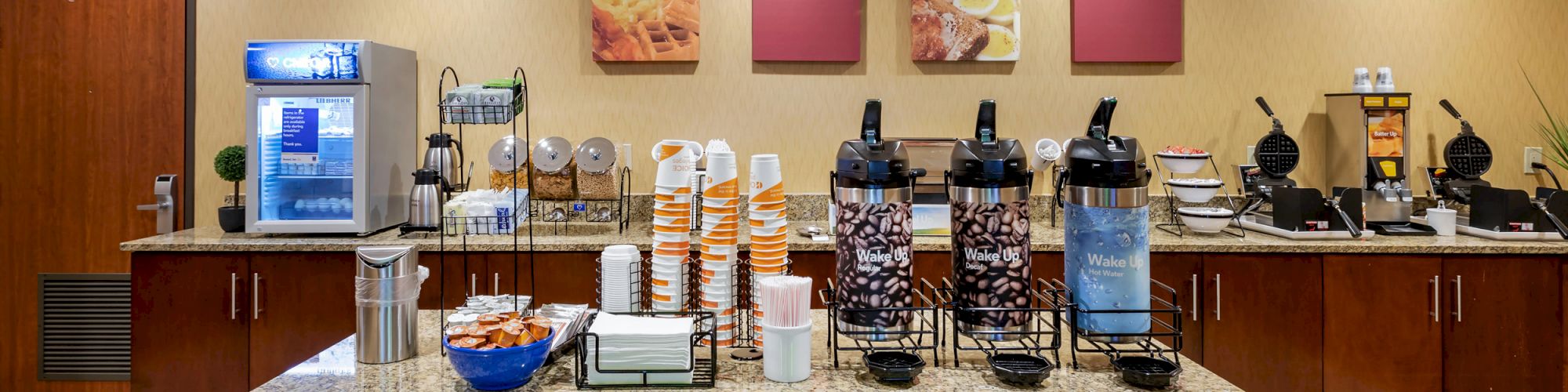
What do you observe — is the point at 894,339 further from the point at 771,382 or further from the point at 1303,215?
the point at 1303,215

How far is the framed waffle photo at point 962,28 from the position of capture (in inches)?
138

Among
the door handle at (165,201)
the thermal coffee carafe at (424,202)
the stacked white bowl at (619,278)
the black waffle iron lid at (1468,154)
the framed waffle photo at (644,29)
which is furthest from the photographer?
the framed waffle photo at (644,29)

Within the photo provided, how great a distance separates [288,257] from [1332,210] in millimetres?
3630

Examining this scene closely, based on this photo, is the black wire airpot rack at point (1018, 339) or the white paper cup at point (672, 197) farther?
the white paper cup at point (672, 197)

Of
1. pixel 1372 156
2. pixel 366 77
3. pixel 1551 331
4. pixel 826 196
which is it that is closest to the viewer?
pixel 1551 331

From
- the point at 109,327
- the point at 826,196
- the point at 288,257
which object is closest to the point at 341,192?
the point at 288,257

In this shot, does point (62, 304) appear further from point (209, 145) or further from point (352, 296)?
point (352, 296)

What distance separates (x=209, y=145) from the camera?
11.5 feet

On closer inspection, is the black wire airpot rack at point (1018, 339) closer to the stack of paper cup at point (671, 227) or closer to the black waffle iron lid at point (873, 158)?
the black waffle iron lid at point (873, 158)

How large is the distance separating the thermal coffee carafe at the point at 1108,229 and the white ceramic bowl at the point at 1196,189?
6.13 feet

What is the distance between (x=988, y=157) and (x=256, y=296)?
2705 mm

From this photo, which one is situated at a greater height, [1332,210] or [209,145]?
[209,145]

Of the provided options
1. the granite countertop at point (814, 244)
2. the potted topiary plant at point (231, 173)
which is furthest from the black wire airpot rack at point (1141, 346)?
A: the potted topiary plant at point (231, 173)

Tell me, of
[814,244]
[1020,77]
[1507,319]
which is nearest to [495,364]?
[814,244]
